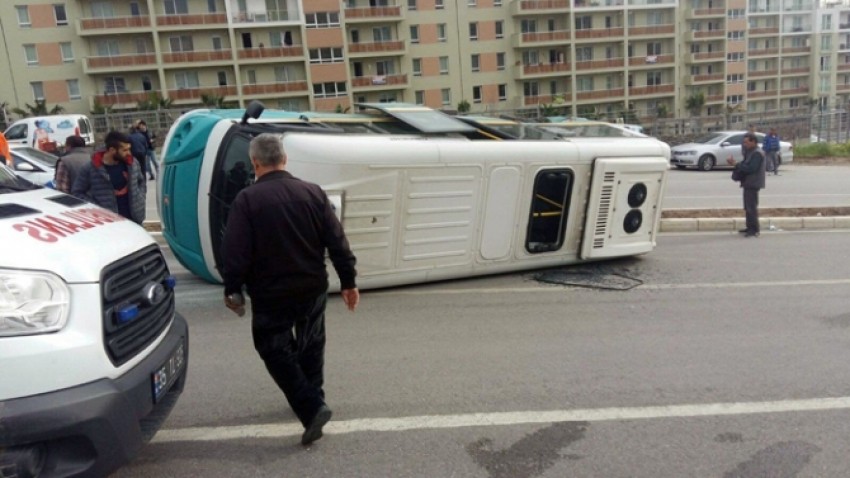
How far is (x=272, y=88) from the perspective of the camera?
49.6 metres

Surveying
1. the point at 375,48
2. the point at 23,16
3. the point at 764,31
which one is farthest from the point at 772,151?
the point at 764,31

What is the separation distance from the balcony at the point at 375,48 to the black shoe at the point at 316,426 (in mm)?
51203

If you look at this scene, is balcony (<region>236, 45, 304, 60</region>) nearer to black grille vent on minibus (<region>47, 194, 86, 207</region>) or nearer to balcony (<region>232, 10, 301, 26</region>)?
balcony (<region>232, 10, 301, 26</region>)

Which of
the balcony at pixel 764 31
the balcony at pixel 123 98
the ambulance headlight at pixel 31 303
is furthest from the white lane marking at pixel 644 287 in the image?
the balcony at pixel 764 31

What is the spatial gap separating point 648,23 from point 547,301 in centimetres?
6338

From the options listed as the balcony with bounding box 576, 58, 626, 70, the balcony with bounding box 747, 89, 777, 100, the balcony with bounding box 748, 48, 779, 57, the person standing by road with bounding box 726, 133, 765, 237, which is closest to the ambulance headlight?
the person standing by road with bounding box 726, 133, 765, 237

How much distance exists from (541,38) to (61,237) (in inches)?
2291

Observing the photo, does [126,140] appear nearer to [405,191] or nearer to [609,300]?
[405,191]

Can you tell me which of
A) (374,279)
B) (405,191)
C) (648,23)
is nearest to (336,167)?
(405,191)

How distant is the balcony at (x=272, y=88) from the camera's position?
49.4 meters

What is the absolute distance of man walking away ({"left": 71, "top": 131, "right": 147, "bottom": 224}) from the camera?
696 cm

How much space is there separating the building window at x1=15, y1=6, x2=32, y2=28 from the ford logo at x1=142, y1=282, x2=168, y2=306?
54.2 m

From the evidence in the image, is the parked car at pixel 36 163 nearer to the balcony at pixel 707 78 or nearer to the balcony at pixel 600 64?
the balcony at pixel 600 64

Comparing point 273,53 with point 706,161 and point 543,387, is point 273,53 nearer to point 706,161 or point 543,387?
point 706,161
